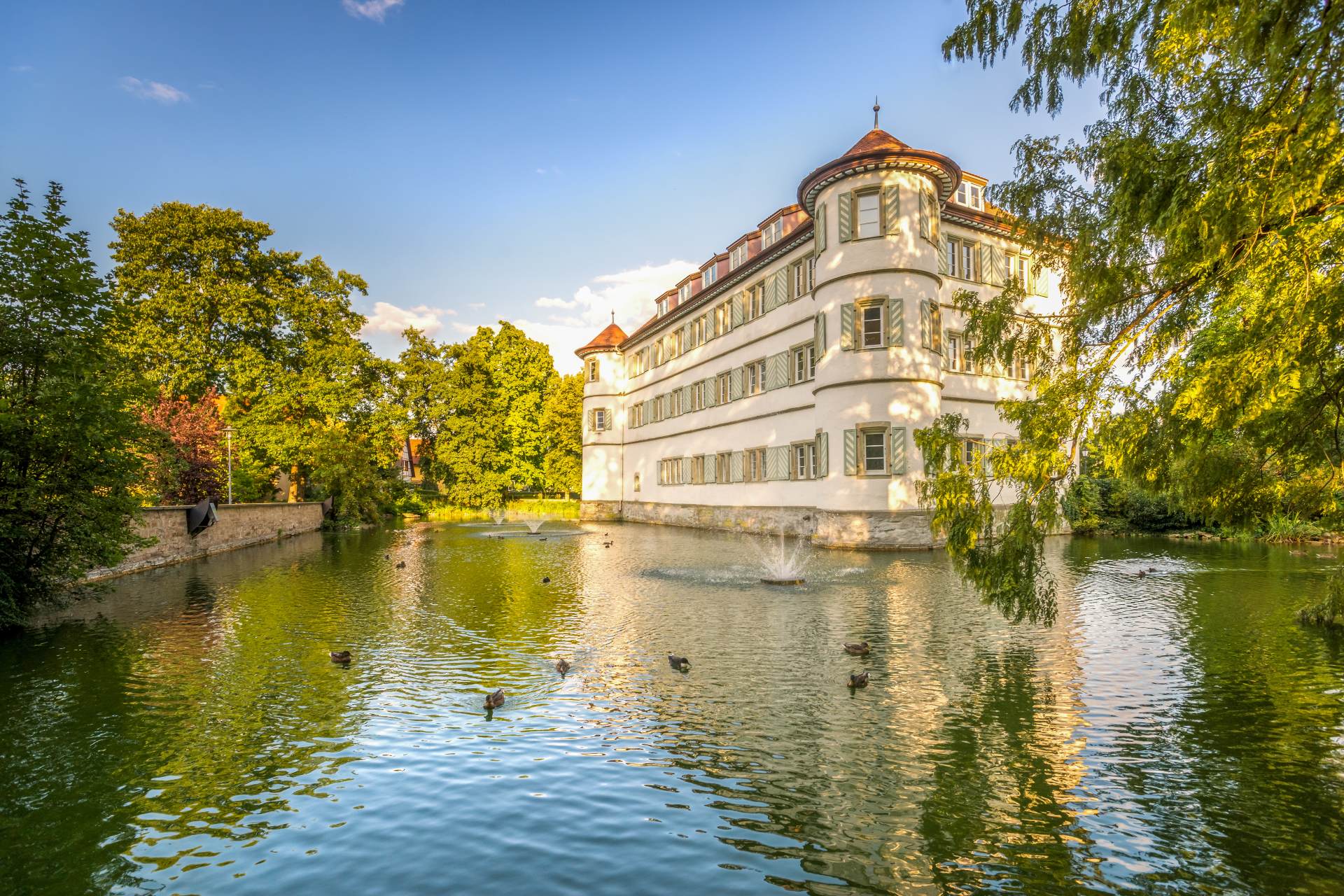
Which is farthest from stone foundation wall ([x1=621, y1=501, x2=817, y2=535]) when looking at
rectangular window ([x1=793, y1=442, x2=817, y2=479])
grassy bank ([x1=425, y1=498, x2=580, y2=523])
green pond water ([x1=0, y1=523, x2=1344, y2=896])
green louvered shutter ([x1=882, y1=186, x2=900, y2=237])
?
green pond water ([x1=0, y1=523, x2=1344, y2=896])

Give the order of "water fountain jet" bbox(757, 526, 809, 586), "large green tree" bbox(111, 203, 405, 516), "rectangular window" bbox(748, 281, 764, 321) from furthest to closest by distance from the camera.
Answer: "large green tree" bbox(111, 203, 405, 516) → "rectangular window" bbox(748, 281, 764, 321) → "water fountain jet" bbox(757, 526, 809, 586)

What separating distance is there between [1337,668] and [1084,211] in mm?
6414

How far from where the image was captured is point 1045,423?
7.60 metres

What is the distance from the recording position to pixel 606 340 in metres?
50.5

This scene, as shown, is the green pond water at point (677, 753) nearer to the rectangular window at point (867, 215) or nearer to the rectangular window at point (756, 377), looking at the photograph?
the rectangular window at point (867, 215)

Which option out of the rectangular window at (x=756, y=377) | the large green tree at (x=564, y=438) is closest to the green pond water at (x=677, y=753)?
the rectangular window at (x=756, y=377)

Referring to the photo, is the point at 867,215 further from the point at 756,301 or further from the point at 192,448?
the point at 192,448

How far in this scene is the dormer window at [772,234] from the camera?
32.7m

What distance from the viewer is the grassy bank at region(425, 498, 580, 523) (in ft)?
170

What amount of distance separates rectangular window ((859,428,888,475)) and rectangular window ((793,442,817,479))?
3418 mm

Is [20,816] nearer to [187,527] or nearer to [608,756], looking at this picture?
[608,756]

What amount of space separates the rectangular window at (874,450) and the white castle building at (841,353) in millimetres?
45

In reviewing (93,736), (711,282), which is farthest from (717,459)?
(93,736)

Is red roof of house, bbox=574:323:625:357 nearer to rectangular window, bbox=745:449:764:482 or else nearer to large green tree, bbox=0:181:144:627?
rectangular window, bbox=745:449:764:482
